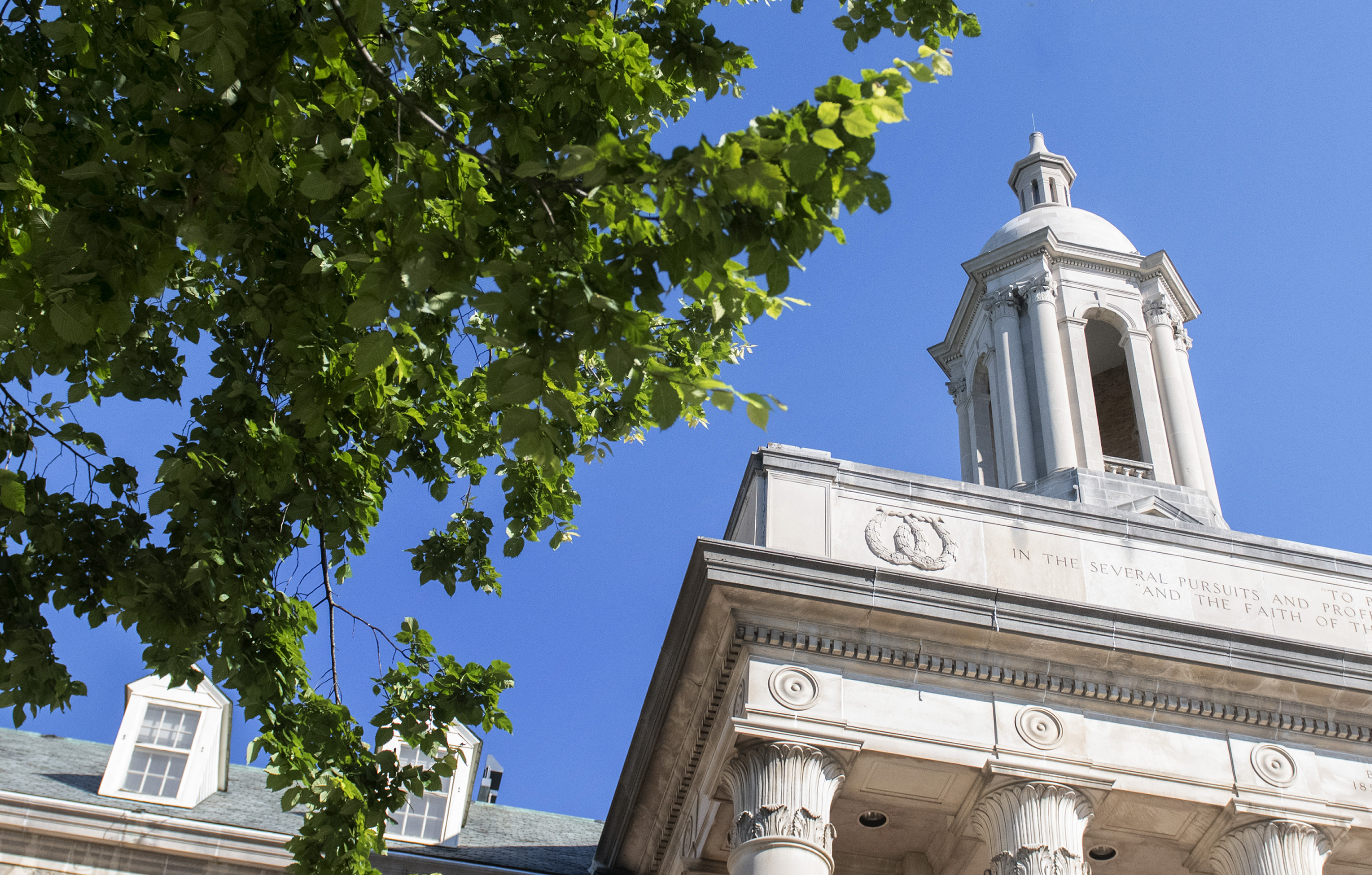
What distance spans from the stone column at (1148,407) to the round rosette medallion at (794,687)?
33.1 ft

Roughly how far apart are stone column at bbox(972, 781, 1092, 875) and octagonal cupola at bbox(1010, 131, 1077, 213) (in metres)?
18.4

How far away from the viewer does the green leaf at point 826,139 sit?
6.05 meters

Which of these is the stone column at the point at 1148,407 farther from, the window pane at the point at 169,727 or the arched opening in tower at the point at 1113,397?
the window pane at the point at 169,727

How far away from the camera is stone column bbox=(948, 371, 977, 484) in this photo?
28.0m

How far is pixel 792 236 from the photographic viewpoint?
6.38 meters

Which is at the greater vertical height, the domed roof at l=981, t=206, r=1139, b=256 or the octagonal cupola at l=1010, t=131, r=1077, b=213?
the octagonal cupola at l=1010, t=131, r=1077, b=213

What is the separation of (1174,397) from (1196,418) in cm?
61

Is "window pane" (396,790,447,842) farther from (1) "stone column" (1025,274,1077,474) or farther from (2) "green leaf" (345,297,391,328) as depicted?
(2) "green leaf" (345,297,391,328)

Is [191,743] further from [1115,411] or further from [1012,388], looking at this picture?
[1115,411]

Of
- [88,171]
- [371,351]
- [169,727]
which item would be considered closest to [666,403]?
[371,351]

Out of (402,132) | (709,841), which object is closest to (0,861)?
(709,841)

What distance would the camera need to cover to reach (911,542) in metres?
18.4

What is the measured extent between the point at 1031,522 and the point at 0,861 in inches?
643

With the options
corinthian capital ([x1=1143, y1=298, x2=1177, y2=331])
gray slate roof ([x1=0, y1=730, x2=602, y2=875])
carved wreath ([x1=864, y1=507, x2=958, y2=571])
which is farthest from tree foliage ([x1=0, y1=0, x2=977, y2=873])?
corinthian capital ([x1=1143, y1=298, x2=1177, y2=331])
